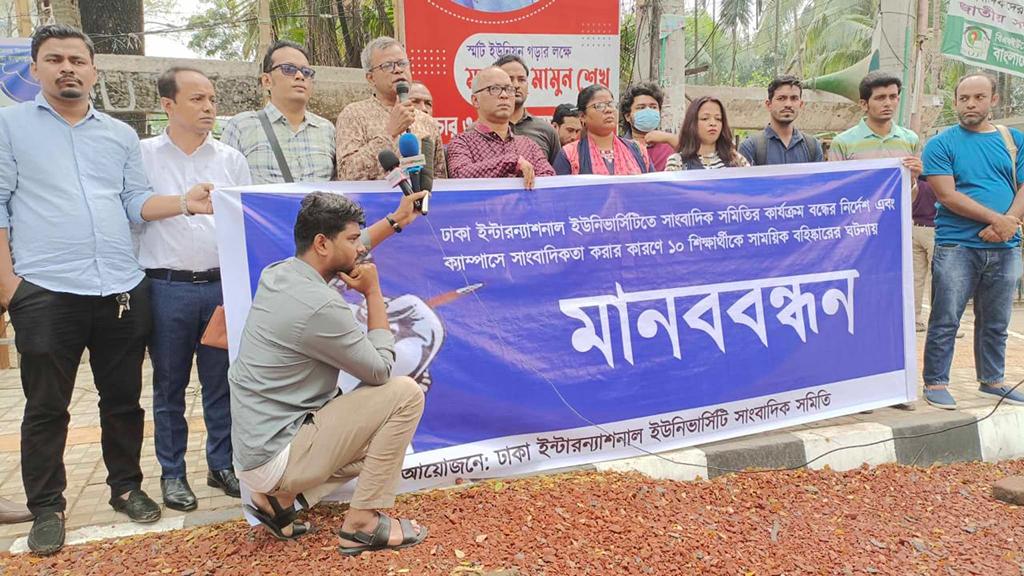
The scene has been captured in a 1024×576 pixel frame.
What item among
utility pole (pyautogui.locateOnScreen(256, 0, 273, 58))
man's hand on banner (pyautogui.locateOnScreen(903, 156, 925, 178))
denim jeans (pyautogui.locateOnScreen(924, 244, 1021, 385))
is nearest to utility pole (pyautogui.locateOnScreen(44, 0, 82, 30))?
utility pole (pyautogui.locateOnScreen(256, 0, 273, 58))

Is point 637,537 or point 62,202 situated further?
point 62,202

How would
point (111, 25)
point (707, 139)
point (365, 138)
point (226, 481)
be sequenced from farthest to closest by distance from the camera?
1. point (111, 25)
2. point (707, 139)
3. point (365, 138)
4. point (226, 481)

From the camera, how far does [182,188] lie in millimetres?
3107

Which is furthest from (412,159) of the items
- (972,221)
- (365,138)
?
(972,221)

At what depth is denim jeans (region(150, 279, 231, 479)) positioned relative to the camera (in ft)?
9.94

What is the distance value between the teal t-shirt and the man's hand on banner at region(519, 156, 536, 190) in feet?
8.46

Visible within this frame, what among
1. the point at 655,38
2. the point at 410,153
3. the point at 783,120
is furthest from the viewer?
the point at 655,38

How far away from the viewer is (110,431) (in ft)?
9.89

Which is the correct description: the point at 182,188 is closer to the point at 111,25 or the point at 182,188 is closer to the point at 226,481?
the point at 226,481

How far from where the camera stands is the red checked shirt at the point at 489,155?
3.57 metres

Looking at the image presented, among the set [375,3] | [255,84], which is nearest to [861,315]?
[255,84]

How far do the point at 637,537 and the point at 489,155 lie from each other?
6.51 feet

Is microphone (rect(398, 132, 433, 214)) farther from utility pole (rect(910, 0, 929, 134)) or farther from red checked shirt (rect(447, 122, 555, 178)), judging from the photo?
utility pole (rect(910, 0, 929, 134))

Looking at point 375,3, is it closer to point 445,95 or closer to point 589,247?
point 445,95
